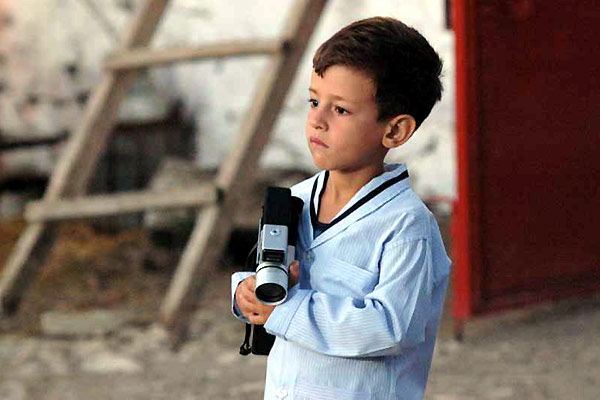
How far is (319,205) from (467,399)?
1.49 meters

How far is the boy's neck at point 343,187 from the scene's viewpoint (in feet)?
4.92

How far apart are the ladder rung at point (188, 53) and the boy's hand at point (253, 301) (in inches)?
76.4

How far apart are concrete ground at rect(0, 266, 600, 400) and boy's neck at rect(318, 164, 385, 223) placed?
1.49 metres

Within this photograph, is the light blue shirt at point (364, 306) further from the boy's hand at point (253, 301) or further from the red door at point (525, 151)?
the red door at point (525, 151)

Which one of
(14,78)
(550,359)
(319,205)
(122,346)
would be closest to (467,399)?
(550,359)

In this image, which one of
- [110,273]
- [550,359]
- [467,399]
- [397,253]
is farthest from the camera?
[110,273]

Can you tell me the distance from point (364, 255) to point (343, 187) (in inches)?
4.6

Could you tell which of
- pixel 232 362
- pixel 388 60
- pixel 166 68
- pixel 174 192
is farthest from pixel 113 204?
pixel 388 60

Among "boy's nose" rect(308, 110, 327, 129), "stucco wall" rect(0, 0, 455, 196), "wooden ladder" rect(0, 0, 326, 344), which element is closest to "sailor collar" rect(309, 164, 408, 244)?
"boy's nose" rect(308, 110, 327, 129)

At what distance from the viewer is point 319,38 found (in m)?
4.59

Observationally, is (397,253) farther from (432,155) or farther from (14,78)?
(14,78)

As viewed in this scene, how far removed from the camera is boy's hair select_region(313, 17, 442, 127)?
4.67 ft

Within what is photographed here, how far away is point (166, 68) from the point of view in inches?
203

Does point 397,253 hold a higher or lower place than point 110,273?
higher
